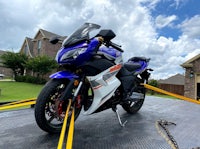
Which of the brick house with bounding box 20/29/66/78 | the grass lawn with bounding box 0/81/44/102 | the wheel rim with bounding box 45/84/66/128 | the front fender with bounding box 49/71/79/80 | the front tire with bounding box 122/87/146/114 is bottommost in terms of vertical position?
the grass lawn with bounding box 0/81/44/102

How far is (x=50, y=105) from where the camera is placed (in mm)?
1949

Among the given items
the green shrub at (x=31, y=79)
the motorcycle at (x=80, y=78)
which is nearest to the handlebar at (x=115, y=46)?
the motorcycle at (x=80, y=78)

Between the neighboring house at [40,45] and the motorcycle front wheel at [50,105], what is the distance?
826 inches

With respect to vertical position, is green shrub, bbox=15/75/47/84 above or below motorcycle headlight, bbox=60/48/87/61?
below

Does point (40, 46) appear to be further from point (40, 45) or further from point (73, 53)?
point (73, 53)

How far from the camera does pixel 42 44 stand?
927 inches

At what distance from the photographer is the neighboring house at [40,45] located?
23250mm

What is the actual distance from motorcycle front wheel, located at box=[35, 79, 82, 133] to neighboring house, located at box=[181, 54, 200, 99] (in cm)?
1295

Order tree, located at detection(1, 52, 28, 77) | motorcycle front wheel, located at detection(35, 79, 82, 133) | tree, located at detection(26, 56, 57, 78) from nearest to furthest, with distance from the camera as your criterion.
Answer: motorcycle front wheel, located at detection(35, 79, 82, 133), tree, located at detection(26, 56, 57, 78), tree, located at detection(1, 52, 28, 77)

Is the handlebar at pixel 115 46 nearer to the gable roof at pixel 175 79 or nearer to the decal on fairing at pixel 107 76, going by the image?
the decal on fairing at pixel 107 76

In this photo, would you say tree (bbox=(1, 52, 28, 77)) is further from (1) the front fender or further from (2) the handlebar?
(1) the front fender

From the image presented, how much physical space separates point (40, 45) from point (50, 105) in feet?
76.9

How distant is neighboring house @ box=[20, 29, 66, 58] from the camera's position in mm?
23250

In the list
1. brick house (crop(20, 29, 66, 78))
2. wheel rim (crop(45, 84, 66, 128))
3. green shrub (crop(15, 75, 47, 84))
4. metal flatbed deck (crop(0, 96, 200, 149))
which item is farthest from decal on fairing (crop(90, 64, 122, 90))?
brick house (crop(20, 29, 66, 78))
